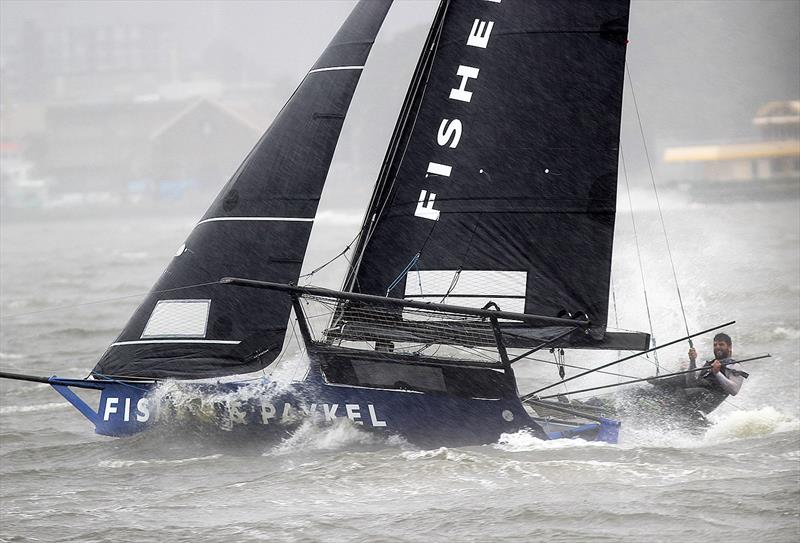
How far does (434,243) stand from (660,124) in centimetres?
5024

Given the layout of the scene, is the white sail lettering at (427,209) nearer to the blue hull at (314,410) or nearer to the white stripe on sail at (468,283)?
the white stripe on sail at (468,283)

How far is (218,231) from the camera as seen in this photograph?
1102cm

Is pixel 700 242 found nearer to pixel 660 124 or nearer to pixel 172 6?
pixel 660 124

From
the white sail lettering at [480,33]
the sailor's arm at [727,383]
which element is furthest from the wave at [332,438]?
the white sail lettering at [480,33]

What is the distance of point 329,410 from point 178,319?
1.57m

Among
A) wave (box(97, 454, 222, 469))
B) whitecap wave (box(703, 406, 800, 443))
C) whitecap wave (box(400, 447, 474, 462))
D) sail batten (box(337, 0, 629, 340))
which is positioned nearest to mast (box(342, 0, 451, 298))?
sail batten (box(337, 0, 629, 340))

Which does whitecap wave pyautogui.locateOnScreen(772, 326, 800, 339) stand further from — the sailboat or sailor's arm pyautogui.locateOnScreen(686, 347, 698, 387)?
the sailboat

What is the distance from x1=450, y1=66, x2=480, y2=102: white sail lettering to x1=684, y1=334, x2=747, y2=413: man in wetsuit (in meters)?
3.11

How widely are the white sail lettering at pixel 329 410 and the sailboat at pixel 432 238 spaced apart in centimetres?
1

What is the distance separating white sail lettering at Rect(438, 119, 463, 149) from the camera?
36.6 ft

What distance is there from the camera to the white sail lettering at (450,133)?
11.2m

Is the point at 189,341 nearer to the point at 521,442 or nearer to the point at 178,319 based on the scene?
the point at 178,319

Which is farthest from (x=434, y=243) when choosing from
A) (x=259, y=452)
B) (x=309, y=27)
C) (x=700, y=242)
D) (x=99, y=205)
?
(x=309, y=27)

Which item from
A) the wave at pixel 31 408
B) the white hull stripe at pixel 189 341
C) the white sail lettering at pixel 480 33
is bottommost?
the wave at pixel 31 408
